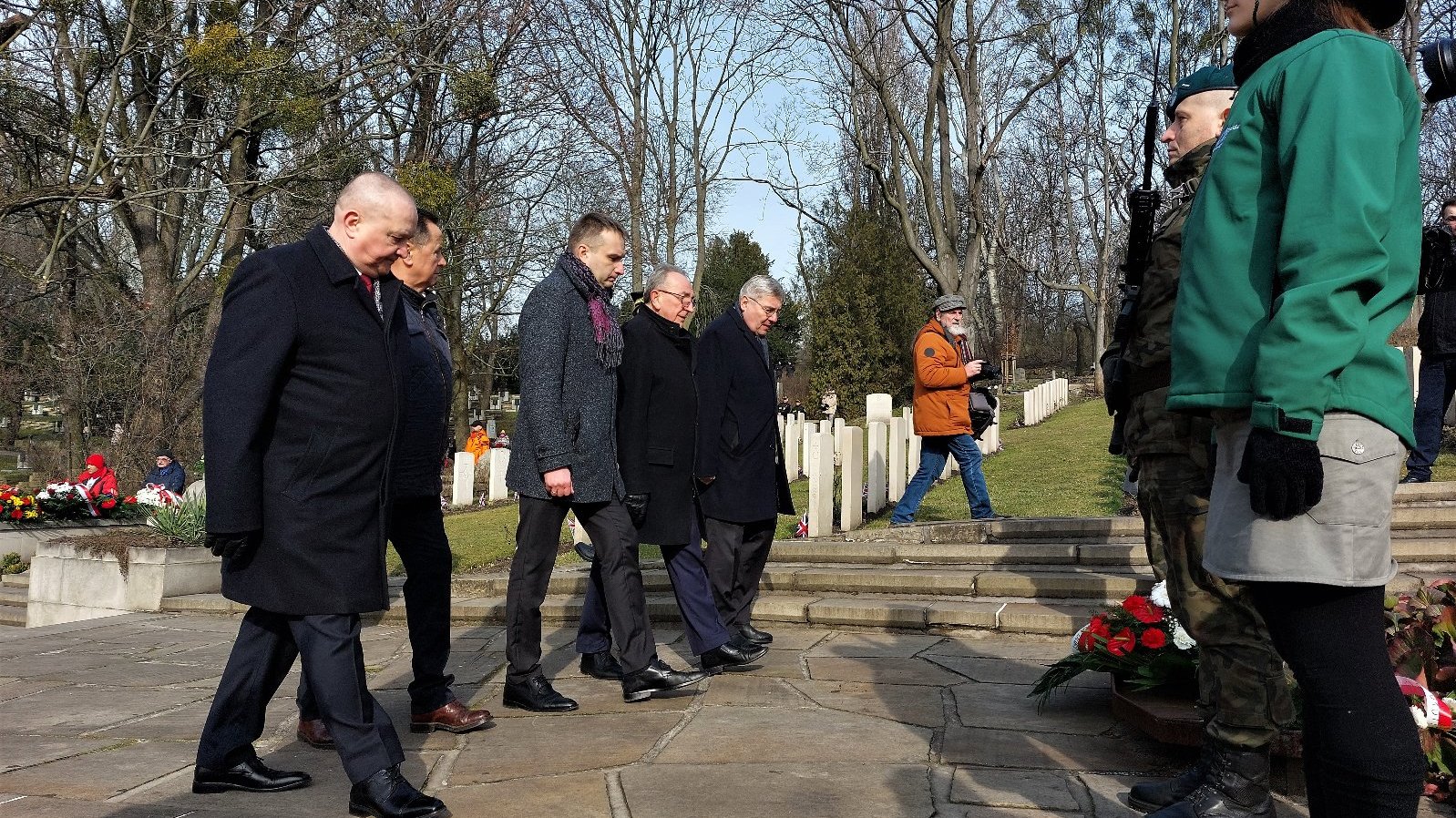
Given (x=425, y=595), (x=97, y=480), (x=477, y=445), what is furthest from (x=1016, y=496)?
(x=477, y=445)

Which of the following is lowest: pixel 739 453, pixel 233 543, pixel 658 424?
pixel 233 543

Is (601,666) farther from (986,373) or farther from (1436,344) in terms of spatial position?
(1436,344)

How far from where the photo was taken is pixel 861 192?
43906mm

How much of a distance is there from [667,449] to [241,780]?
2.29 metres

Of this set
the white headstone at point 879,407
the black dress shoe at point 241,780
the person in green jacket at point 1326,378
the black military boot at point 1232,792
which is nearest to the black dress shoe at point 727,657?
the black dress shoe at point 241,780

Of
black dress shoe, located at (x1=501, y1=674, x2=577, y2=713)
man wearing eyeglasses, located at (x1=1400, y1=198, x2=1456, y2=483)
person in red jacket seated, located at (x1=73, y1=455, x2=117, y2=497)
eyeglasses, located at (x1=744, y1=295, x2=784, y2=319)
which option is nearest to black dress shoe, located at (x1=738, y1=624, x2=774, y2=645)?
black dress shoe, located at (x1=501, y1=674, x2=577, y2=713)

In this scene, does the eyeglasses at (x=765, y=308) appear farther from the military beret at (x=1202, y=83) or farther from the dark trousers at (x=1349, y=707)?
the dark trousers at (x=1349, y=707)

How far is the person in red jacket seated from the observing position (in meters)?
12.9

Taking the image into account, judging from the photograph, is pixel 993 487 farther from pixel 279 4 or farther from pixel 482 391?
pixel 482 391

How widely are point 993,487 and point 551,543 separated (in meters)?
8.45

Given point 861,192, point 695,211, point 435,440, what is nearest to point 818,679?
point 435,440

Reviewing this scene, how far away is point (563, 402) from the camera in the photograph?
4.89 metres

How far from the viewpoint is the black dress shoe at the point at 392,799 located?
10.9 ft

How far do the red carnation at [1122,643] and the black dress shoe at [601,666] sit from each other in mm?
2310
